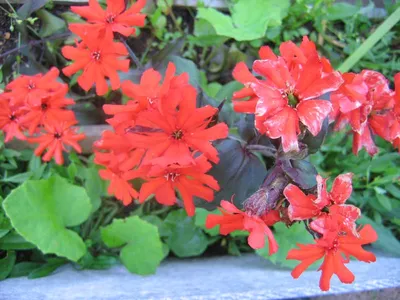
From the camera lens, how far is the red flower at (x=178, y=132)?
73 cm

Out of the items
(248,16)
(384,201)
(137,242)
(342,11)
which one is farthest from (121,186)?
(342,11)

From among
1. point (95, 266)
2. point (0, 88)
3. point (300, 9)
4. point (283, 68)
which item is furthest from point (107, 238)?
point (300, 9)

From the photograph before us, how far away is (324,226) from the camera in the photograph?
2.33 ft

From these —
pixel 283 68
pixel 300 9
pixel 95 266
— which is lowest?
pixel 95 266

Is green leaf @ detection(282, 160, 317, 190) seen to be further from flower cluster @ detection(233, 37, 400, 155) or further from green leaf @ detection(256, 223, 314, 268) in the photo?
green leaf @ detection(256, 223, 314, 268)

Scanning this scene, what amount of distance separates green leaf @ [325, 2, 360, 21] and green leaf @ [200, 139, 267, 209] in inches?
25.3

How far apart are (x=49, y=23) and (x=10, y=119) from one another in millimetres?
375

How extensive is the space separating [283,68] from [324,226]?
0.27 metres

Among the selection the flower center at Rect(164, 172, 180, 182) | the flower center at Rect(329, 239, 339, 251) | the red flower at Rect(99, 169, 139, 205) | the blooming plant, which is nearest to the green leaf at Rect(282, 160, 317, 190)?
the blooming plant

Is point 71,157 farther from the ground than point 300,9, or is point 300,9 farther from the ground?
point 300,9

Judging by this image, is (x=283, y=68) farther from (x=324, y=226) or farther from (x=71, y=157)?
(x=71, y=157)

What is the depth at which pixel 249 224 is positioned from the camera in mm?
711

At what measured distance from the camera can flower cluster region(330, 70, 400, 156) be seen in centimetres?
81

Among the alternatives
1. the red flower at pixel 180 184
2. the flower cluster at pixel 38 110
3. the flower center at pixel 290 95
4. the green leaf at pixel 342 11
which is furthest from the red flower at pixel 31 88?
the green leaf at pixel 342 11
